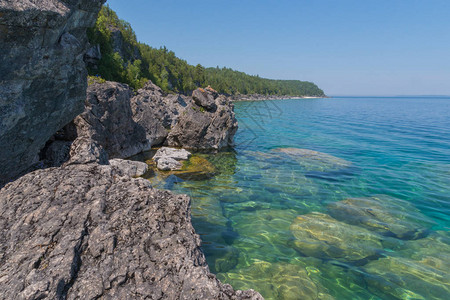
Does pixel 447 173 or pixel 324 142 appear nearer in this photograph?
pixel 447 173

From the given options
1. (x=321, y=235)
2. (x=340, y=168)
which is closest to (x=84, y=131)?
(x=321, y=235)

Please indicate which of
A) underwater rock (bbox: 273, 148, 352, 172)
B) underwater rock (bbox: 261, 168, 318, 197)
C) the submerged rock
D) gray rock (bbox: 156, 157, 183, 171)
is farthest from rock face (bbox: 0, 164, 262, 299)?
underwater rock (bbox: 273, 148, 352, 172)

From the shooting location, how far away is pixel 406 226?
10.3 metres

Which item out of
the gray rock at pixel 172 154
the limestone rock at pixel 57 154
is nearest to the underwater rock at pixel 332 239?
the limestone rock at pixel 57 154

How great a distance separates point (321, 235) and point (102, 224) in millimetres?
7927

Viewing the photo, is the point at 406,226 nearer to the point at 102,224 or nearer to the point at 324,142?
the point at 102,224

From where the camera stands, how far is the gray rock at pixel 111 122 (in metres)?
14.2

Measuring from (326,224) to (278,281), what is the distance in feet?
14.0

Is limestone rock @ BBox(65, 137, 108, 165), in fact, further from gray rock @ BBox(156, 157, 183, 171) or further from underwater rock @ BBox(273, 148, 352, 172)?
underwater rock @ BBox(273, 148, 352, 172)

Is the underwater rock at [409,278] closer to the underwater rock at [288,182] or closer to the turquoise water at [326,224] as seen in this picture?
the turquoise water at [326,224]

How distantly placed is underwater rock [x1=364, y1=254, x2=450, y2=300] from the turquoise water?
3 cm

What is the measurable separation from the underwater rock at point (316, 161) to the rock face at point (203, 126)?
5396 mm

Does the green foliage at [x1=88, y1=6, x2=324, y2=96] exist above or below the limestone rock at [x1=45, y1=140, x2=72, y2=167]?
above

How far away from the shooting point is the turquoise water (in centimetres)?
710
